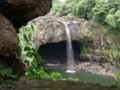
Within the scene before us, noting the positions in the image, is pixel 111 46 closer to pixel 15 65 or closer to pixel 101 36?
pixel 101 36

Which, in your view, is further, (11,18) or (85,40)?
(85,40)

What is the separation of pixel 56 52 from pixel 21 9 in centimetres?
2563

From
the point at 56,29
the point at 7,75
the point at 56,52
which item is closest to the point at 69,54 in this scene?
the point at 56,52

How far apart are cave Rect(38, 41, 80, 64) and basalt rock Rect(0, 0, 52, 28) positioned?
24.5 m

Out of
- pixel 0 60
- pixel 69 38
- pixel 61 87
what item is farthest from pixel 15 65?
pixel 69 38

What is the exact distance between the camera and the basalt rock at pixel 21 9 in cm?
276

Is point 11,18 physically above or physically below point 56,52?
above

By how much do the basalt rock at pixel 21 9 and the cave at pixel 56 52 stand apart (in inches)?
964

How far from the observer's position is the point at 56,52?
28.5 m

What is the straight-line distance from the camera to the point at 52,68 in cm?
2623

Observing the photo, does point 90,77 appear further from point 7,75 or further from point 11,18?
point 7,75

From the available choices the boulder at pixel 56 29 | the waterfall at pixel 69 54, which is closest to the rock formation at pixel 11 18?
the boulder at pixel 56 29

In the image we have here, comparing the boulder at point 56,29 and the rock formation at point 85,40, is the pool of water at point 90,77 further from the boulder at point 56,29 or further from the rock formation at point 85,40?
the boulder at point 56,29

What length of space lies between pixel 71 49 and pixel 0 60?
25119 mm
